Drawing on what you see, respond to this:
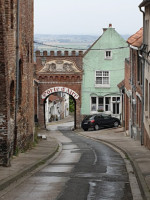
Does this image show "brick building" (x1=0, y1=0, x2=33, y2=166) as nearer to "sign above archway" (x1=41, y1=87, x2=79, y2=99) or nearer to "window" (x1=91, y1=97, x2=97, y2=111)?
"sign above archway" (x1=41, y1=87, x2=79, y2=99)

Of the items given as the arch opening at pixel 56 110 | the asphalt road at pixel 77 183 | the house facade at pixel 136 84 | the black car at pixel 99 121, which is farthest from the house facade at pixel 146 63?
the arch opening at pixel 56 110

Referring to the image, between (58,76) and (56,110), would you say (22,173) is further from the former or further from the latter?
(56,110)

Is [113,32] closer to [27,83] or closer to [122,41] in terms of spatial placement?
[122,41]

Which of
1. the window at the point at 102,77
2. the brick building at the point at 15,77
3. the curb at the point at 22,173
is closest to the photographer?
the curb at the point at 22,173

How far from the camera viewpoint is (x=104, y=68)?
174ft

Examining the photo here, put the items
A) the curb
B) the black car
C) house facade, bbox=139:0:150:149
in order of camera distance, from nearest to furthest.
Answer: the curb, house facade, bbox=139:0:150:149, the black car

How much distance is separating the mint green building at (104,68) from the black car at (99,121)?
13.8ft

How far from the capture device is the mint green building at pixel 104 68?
52719 mm

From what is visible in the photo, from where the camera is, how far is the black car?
158 feet

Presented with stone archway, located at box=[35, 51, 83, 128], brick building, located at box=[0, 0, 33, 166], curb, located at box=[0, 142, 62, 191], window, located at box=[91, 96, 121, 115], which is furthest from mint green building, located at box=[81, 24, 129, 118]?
curb, located at box=[0, 142, 62, 191]

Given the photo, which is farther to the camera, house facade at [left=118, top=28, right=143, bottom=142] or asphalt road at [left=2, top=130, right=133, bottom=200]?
house facade at [left=118, top=28, right=143, bottom=142]

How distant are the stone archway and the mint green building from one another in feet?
2.63

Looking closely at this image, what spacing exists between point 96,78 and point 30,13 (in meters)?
27.5

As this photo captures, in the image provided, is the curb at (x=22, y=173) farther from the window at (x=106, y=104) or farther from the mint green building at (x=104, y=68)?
the window at (x=106, y=104)
